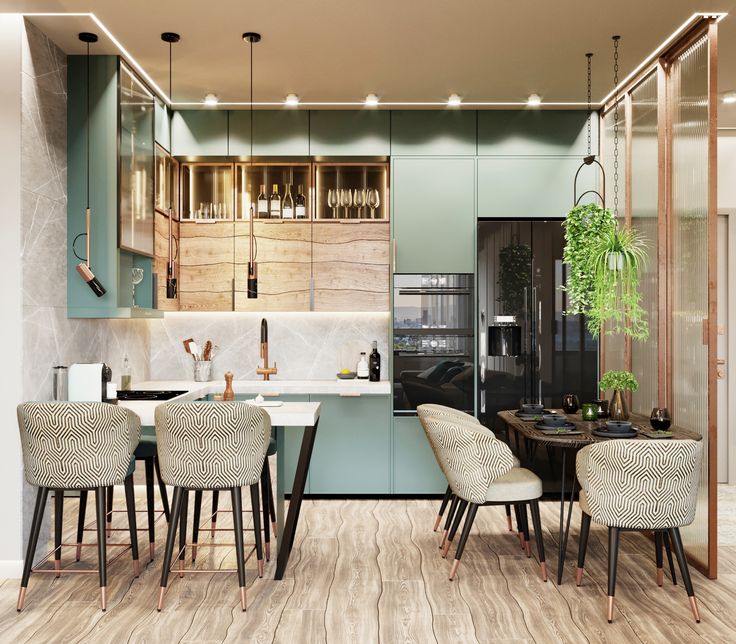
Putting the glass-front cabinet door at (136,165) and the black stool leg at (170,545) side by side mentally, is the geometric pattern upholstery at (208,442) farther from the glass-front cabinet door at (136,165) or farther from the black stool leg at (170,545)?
the glass-front cabinet door at (136,165)

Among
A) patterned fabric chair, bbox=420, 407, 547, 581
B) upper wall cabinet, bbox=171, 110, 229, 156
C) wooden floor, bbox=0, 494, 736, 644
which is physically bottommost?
wooden floor, bbox=0, 494, 736, 644

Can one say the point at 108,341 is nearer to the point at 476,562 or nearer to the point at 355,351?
the point at 355,351

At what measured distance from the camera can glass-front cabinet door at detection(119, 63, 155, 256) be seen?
14.2 ft

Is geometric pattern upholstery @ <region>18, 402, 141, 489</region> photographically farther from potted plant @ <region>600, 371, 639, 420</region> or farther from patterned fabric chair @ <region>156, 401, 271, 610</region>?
potted plant @ <region>600, 371, 639, 420</region>

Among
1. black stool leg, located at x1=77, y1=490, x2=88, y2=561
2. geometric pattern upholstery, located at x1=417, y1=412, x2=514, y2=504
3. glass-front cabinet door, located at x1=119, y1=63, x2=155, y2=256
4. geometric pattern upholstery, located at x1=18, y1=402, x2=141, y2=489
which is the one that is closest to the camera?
geometric pattern upholstery, located at x1=18, y1=402, x2=141, y2=489

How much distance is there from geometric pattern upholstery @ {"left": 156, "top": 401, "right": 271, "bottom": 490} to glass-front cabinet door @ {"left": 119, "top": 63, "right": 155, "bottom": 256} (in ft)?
4.99

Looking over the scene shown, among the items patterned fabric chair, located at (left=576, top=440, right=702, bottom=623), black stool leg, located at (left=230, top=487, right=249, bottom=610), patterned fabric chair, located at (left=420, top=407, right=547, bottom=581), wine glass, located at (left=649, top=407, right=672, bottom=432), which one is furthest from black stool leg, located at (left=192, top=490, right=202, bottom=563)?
wine glass, located at (left=649, top=407, right=672, bottom=432)

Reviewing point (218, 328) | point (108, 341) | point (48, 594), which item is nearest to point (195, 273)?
point (218, 328)

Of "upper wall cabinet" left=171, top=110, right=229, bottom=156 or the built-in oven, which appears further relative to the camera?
"upper wall cabinet" left=171, top=110, right=229, bottom=156

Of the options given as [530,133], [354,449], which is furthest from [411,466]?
[530,133]

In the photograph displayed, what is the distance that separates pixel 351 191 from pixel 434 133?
0.81m

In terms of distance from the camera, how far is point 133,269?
4.86m

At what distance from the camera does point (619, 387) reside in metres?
3.96

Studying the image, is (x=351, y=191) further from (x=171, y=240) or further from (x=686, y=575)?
(x=686, y=575)
